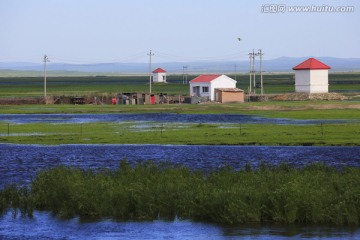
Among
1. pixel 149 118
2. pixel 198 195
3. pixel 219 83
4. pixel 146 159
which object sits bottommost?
pixel 146 159

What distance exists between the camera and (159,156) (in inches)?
2128

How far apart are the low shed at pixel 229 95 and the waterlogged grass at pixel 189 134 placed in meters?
43.1

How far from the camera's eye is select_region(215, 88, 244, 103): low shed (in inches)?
4692

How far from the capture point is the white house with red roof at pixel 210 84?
396 feet

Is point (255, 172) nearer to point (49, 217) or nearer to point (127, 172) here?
point (127, 172)

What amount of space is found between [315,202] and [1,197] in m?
14.1

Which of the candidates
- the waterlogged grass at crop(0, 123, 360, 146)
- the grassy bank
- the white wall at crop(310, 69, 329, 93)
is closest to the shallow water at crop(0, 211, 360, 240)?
the waterlogged grass at crop(0, 123, 360, 146)

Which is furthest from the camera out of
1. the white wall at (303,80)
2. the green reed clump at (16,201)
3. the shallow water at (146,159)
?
the white wall at (303,80)

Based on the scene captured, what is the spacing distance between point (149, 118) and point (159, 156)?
35345 mm

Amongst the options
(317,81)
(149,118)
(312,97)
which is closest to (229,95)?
(312,97)

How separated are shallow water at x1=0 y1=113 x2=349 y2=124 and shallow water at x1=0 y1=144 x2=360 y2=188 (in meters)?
21.7

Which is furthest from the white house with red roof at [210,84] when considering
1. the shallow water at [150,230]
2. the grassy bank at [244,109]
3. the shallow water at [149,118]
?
the shallow water at [150,230]

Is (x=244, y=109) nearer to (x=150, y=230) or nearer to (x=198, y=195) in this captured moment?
(x=198, y=195)

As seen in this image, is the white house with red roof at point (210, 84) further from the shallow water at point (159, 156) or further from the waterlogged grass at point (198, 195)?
the waterlogged grass at point (198, 195)
